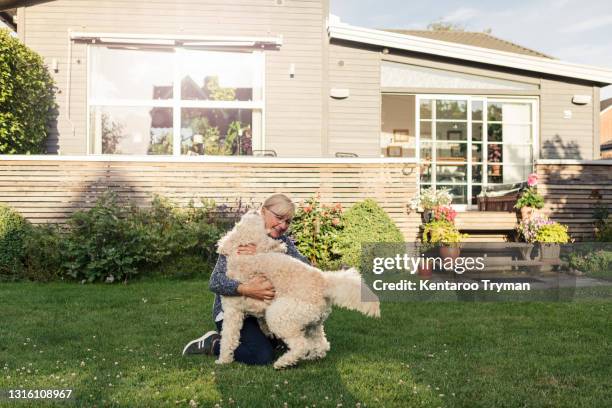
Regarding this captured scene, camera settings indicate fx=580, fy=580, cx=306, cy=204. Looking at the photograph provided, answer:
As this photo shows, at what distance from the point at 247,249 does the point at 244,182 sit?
5683 millimetres

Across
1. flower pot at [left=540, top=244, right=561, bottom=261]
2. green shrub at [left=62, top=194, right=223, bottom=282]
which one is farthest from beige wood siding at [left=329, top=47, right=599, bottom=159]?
green shrub at [left=62, top=194, right=223, bottom=282]

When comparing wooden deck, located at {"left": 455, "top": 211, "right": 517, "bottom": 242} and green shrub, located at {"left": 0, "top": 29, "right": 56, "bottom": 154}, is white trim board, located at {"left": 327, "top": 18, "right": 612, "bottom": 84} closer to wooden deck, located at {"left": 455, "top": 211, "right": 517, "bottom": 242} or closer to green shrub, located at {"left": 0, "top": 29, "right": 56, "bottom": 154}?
wooden deck, located at {"left": 455, "top": 211, "right": 517, "bottom": 242}

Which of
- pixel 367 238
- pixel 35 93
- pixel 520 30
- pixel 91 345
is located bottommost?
pixel 91 345

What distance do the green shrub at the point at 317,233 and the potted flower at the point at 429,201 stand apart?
55.1 inches

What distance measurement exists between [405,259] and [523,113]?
5669 mm

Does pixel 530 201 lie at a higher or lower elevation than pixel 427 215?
higher

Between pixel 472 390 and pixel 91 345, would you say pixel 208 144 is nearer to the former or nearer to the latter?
pixel 91 345

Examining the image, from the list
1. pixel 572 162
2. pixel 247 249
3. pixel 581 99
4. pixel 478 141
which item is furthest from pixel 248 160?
pixel 581 99

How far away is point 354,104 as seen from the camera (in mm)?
11664

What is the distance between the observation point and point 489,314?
6.03 metres

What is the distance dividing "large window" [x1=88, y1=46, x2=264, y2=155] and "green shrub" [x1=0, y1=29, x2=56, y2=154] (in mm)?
857

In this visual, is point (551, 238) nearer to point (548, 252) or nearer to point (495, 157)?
point (548, 252)

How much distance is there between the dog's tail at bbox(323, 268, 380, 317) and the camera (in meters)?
3.71

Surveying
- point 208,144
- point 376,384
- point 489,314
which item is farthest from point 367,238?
point 376,384
